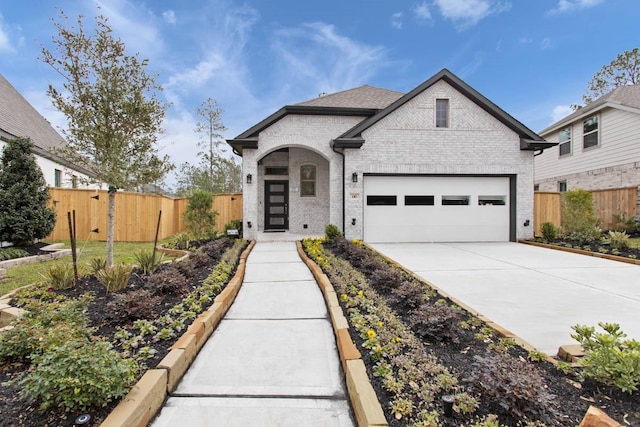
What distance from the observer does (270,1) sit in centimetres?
1002

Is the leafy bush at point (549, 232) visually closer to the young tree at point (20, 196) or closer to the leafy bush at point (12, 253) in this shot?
the leafy bush at point (12, 253)

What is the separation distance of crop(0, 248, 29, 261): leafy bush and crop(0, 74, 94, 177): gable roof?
3.90 metres

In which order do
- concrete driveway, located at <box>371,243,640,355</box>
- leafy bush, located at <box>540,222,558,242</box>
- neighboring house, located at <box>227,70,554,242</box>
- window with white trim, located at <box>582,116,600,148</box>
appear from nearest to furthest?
1. concrete driveway, located at <box>371,243,640,355</box>
2. leafy bush, located at <box>540,222,558,242</box>
3. neighboring house, located at <box>227,70,554,242</box>
4. window with white trim, located at <box>582,116,600,148</box>

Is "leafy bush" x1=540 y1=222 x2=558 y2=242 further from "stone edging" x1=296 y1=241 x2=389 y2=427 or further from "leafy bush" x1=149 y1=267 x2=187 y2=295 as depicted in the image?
"leafy bush" x1=149 y1=267 x2=187 y2=295

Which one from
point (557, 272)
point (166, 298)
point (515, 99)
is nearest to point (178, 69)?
point (166, 298)

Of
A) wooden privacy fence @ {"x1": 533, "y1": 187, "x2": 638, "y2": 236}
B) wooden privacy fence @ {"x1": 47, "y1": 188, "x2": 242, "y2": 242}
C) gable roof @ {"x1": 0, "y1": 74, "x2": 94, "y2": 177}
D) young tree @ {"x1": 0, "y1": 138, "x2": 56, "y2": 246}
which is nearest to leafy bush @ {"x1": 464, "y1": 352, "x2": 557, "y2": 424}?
young tree @ {"x1": 0, "y1": 138, "x2": 56, "y2": 246}

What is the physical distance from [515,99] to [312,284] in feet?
A: 62.3

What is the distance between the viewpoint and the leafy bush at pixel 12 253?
684 centimetres

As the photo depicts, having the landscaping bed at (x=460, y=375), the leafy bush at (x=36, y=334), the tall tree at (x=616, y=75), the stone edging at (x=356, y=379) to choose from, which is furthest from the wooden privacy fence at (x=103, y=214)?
the tall tree at (x=616, y=75)

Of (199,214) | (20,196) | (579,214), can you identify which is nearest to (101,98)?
(199,214)

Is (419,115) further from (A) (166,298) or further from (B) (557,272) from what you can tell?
(A) (166,298)

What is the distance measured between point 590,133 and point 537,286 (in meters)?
14.2

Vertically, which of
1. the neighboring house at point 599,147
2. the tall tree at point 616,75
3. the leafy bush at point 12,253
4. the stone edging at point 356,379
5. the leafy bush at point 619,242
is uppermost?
the tall tree at point 616,75

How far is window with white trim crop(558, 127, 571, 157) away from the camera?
51.6 ft
